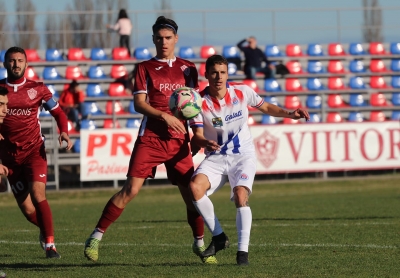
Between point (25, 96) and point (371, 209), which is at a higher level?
point (25, 96)

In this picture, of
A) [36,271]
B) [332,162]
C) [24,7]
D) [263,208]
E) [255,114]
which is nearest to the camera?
[36,271]

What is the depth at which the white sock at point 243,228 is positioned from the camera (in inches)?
306

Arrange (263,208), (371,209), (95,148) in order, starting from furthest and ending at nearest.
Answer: (95,148) → (263,208) → (371,209)

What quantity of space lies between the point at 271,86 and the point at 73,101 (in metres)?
6.46

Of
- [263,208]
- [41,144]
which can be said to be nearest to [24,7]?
[263,208]

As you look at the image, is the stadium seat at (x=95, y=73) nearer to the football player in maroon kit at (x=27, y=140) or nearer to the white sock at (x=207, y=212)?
the football player in maroon kit at (x=27, y=140)

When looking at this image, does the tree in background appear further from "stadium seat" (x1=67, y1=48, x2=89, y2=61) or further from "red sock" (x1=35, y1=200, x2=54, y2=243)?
"red sock" (x1=35, y1=200, x2=54, y2=243)

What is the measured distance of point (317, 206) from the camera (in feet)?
52.2

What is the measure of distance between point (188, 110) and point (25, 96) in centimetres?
217

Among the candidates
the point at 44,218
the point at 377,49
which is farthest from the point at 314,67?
the point at 44,218

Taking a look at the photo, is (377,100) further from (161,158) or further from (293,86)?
(161,158)

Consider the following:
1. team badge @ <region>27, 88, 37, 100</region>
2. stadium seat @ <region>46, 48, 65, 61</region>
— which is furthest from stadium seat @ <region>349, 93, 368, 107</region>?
team badge @ <region>27, 88, 37, 100</region>

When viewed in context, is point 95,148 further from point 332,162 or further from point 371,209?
point 371,209

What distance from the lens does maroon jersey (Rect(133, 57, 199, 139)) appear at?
8.30 metres
